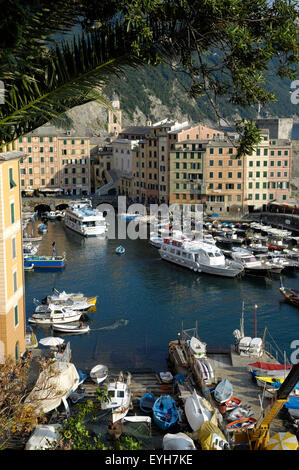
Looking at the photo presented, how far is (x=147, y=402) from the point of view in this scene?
916 inches

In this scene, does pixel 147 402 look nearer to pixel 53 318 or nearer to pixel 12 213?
pixel 12 213

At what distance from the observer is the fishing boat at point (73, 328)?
3559cm

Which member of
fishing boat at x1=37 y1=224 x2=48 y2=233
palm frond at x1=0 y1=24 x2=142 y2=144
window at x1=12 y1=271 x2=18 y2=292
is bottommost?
fishing boat at x1=37 y1=224 x2=48 y2=233

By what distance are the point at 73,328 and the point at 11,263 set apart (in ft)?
55.9

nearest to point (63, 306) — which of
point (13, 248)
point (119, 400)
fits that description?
Answer: point (119, 400)

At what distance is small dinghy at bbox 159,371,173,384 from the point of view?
26456mm

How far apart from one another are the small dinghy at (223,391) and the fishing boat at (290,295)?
1927 centimetres

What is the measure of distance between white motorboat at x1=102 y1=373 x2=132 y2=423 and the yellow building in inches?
159

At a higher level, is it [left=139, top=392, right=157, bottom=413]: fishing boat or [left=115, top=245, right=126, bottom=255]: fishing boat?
[left=115, top=245, right=126, bottom=255]: fishing boat

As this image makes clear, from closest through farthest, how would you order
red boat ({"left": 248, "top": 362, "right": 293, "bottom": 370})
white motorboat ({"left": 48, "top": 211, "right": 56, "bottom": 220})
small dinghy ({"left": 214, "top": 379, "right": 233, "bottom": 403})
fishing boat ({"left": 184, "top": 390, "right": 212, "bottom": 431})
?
fishing boat ({"left": 184, "top": 390, "right": 212, "bottom": 431}) → small dinghy ({"left": 214, "top": 379, "right": 233, "bottom": 403}) → red boat ({"left": 248, "top": 362, "right": 293, "bottom": 370}) → white motorboat ({"left": 48, "top": 211, "right": 56, "bottom": 220})

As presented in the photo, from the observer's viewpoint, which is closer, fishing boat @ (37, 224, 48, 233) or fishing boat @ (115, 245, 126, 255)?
fishing boat @ (115, 245, 126, 255)

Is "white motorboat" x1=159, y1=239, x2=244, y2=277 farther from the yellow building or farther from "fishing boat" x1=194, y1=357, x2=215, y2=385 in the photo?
the yellow building

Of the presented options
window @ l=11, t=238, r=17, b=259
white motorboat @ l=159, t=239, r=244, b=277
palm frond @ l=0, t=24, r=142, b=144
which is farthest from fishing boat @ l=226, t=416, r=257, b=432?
white motorboat @ l=159, t=239, r=244, b=277

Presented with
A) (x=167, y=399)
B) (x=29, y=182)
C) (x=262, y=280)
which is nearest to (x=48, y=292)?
(x=262, y=280)
